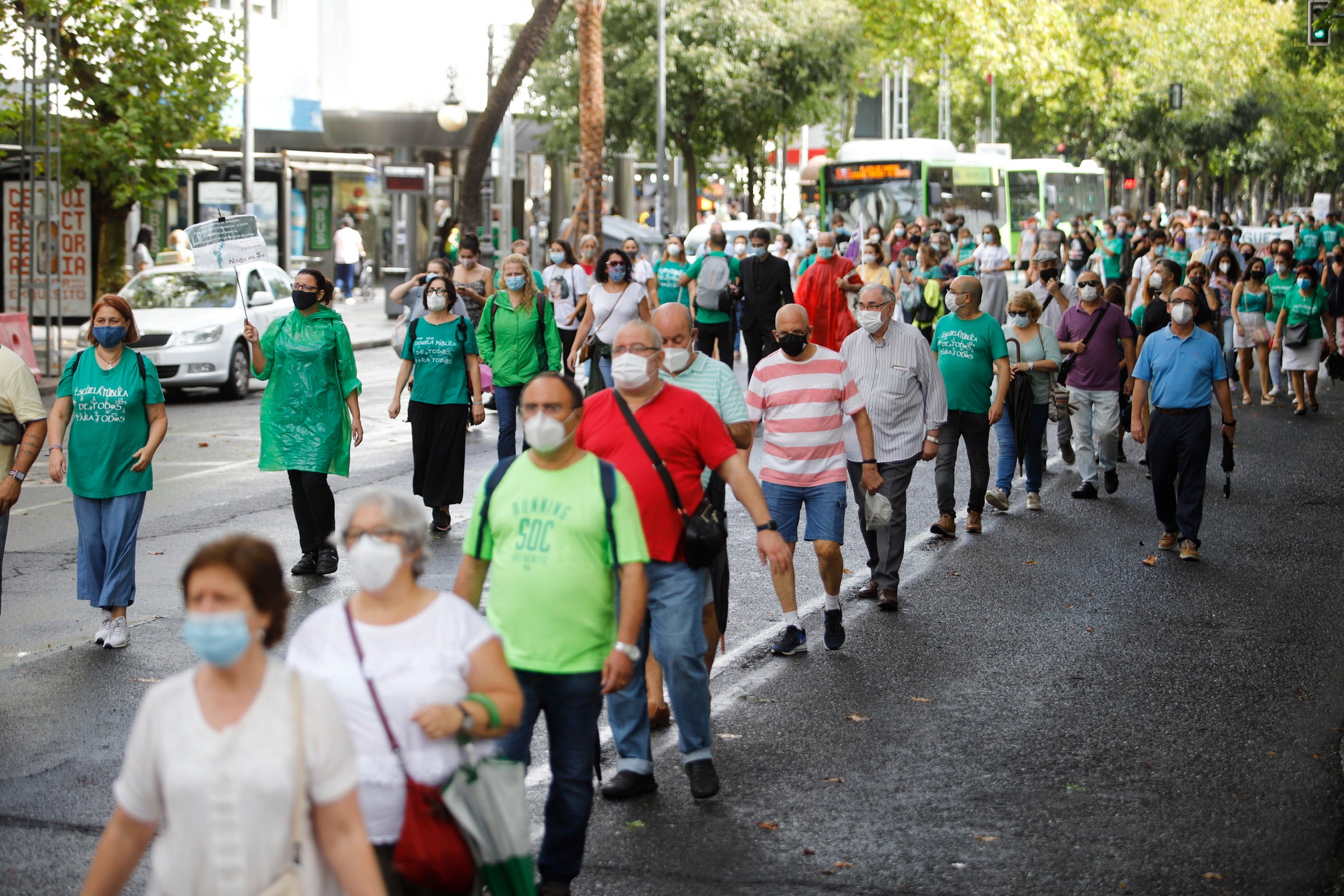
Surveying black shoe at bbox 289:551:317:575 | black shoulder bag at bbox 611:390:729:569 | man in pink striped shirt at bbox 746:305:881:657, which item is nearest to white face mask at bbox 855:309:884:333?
man in pink striped shirt at bbox 746:305:881:657

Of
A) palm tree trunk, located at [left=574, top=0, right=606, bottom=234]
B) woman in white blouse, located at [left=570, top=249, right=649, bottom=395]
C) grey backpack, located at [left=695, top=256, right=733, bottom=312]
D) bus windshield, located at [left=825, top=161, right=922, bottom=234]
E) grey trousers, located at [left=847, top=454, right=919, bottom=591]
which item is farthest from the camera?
bus windshield, located at [left=825, top=161, right=922, bottom=234]

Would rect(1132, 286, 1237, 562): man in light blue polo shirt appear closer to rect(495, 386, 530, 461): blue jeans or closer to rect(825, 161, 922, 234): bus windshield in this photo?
rect(495, 386, 530, 461): blue jeans

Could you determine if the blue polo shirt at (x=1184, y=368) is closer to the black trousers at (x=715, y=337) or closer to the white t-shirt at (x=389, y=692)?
the black trousers at (x=715, y=337)

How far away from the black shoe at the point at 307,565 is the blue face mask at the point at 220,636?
6.88 metres

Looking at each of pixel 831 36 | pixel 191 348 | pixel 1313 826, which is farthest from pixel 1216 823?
pixel 831 36

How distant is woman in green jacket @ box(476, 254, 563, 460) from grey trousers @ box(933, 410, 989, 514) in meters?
3.05

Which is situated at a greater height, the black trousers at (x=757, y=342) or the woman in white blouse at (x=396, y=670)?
the black trousers at (x=757, y=342)

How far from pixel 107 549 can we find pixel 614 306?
7072 millimetres

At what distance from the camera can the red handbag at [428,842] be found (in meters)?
3.69

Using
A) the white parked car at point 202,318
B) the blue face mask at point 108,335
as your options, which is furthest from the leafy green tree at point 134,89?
the blue face mask at point 108,335

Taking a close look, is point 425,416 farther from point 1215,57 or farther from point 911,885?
point 1215,57

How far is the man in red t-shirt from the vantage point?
19.4ft

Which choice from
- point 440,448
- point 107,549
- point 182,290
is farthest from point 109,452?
point 182,290

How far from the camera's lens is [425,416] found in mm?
11328
